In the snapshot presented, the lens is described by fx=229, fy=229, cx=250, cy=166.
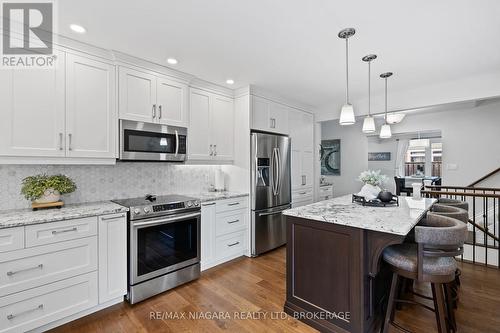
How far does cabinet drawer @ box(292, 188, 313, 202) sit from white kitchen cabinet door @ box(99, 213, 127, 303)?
9.35 feet

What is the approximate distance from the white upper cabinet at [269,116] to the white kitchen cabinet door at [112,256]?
222 cm

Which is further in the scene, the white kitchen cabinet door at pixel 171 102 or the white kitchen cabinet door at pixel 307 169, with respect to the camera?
the white kitchen cabinet door at pixel 307 169

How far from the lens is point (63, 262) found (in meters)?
1.92

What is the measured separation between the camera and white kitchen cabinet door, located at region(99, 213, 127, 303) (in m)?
2.12

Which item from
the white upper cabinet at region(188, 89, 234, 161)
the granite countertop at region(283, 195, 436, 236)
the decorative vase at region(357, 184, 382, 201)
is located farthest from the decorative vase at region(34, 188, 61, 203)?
the decorative vase at region(357, 184, 382, 201)

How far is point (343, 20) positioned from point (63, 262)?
10.2 ft

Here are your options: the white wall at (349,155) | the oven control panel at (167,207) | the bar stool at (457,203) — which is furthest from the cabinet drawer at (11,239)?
the white wall at (349,155)

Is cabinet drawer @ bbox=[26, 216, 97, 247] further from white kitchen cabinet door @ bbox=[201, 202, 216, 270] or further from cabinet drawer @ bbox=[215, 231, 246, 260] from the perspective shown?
cabinet drawer @ bbox=[215, 231, 246, 260]

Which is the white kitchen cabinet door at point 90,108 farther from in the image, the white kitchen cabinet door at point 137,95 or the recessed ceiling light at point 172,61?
the recessed ceiling light at point 172,61

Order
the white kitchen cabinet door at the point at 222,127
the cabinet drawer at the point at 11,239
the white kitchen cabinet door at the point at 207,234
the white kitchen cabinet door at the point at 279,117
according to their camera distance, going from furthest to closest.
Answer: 1. the white kitchen cabinet door at the point at 279,117
2. the white kitchen cabinet door at the point at 222,127
3. the white kitchen cabinet door at the point at 207,234
4. the cabinet drawer at the point at 11,239

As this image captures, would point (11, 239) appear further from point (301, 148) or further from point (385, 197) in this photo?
point (301, 148)

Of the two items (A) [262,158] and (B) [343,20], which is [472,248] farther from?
(B) [343,20]

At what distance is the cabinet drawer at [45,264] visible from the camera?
1697mm

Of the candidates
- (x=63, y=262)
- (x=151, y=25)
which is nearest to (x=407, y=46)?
(x=151, y=25)
